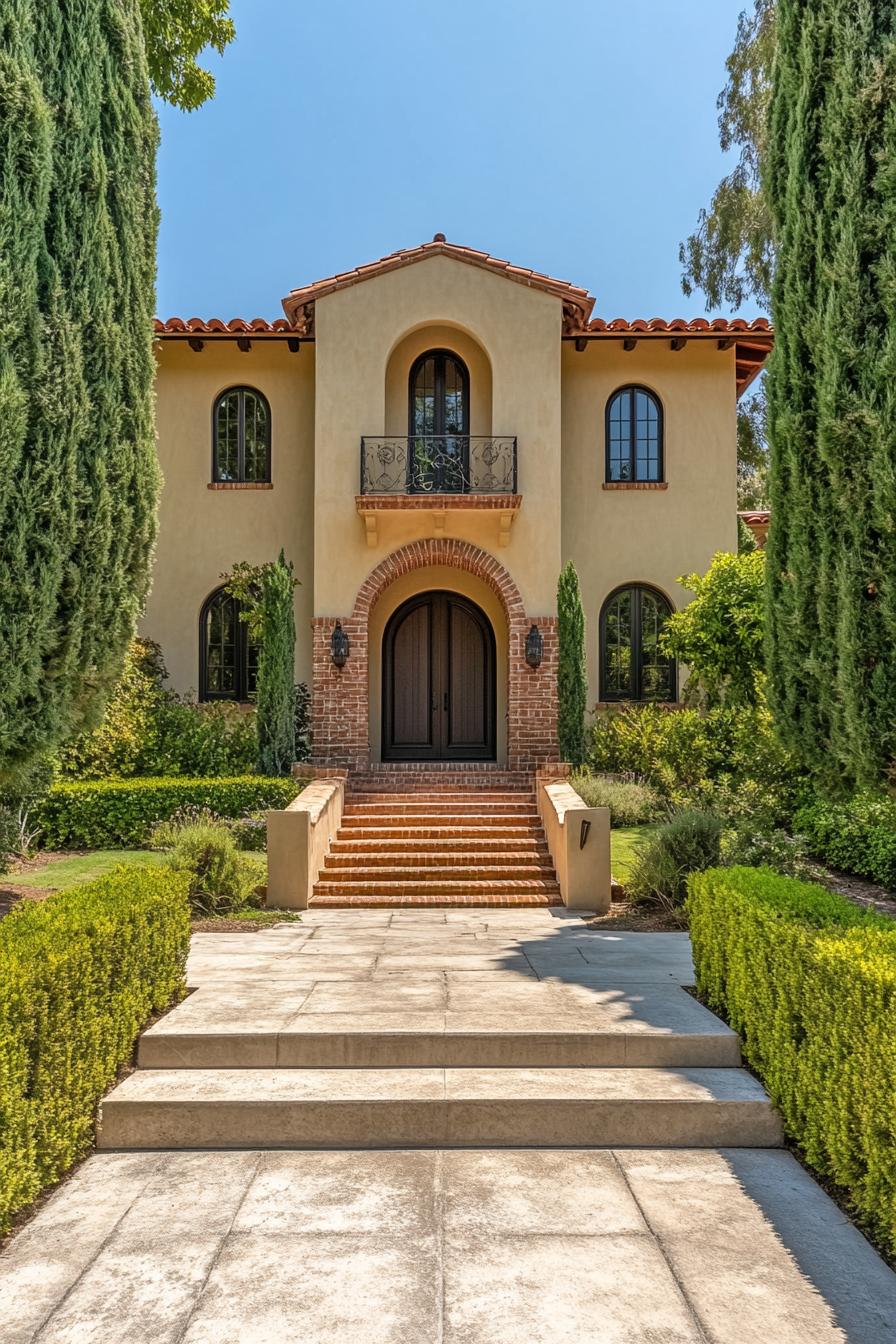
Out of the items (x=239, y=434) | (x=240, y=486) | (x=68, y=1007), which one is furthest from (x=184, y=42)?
(x=68, y=1007)

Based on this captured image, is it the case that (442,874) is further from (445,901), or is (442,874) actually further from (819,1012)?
(819,1012)

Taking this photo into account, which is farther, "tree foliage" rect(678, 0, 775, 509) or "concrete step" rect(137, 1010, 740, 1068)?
Result: "tree foliage" rect(678, 0, 775, 509)

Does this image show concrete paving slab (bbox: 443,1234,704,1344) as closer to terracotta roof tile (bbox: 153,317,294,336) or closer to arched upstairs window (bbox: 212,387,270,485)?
arched upstairs window (bbox: 212,387,270,485)

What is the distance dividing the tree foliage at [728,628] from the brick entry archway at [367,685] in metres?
2.28

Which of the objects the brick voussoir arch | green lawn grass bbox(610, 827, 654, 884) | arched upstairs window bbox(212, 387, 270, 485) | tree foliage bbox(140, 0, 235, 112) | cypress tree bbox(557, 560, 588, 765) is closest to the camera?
green lawn grass bbox(610, 827, 654, 884)

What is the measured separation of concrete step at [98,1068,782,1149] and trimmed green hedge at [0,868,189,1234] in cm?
35

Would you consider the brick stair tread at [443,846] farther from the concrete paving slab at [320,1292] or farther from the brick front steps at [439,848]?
the concrete paving slab at [320,1292]

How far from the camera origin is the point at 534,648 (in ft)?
46.4

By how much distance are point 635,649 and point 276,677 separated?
20.1 ft

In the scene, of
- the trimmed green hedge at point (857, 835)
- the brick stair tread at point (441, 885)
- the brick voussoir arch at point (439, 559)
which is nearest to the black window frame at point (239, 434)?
the brick voussoir arch at point (439, 559)

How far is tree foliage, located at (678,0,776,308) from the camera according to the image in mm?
21984

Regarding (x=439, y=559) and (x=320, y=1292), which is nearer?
(x=320, y=1292)

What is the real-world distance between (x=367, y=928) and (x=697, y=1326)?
5.78 metres

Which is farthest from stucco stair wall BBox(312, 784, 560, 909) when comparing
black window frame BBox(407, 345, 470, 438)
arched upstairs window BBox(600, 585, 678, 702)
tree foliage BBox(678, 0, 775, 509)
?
tree foliage BBox(678, 0, 775, 509)
